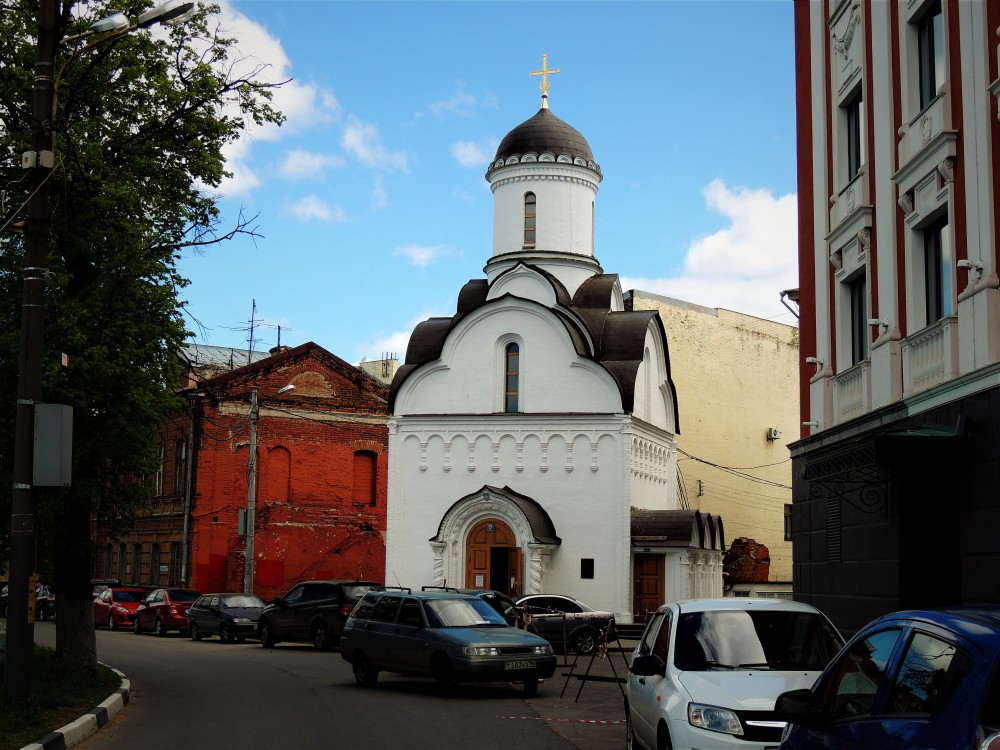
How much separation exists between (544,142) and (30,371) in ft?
98.2

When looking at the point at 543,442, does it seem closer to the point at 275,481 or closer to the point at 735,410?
the point at 275,481

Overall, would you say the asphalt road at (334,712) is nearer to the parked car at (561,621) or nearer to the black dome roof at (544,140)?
the parked car at (561,621)

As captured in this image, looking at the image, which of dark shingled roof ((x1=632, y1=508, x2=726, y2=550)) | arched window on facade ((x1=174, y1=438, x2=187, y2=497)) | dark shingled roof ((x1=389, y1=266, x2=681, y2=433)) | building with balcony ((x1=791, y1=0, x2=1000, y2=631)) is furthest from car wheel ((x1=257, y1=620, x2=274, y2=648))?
arched window on facade ((x1=174, y1=438, x2=187, y2=497))

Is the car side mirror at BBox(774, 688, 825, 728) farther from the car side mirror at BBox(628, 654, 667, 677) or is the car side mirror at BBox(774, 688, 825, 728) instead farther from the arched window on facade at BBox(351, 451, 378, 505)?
the arched window on facade at BBox(351, 451, 378, 505)

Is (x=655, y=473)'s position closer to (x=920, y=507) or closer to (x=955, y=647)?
(x=920, y=507)

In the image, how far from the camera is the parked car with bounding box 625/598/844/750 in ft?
30.7

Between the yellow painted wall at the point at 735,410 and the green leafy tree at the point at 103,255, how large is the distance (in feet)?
96.9

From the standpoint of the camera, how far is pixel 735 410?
169 feet

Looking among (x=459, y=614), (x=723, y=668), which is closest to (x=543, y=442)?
(x=459, y=614)

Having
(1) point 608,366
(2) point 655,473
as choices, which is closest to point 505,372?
(1) point 608,366

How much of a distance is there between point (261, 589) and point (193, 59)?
30471 mm

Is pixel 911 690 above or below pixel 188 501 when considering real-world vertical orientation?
below

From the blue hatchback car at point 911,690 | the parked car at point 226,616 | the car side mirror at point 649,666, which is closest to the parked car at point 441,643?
the car side mirror at point 649,666

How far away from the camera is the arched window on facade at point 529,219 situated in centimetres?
4169
